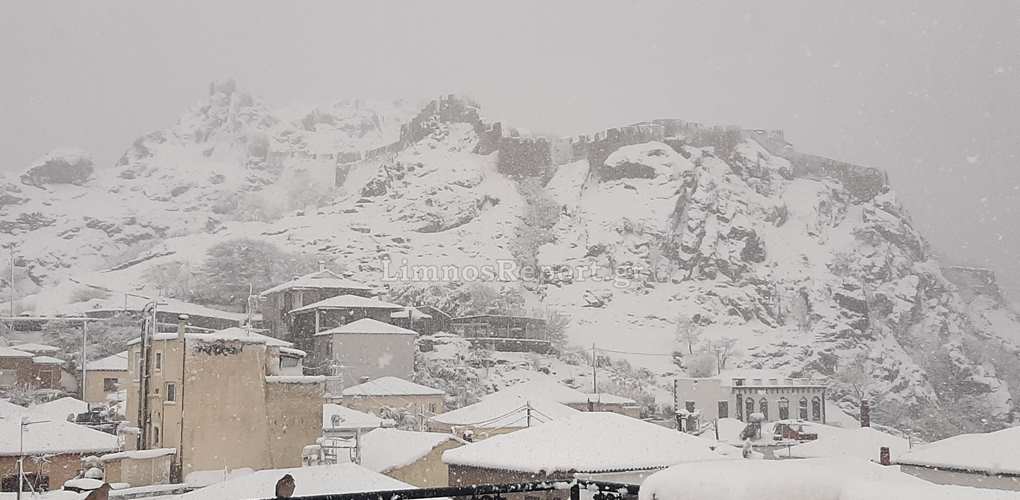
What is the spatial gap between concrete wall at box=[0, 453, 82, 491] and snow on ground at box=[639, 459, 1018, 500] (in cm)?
2015

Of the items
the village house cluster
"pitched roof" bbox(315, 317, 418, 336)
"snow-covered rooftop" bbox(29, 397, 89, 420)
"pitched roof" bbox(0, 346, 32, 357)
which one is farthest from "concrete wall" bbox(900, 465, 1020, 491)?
"pitched roof" bbox(0, 346, 32, 357)

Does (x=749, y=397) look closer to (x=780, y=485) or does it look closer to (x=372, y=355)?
(x=372, y=355)

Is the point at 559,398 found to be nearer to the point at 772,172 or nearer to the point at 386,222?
the point at 386,222

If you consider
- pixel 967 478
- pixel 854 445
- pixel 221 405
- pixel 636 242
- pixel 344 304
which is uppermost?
pixel 636 242

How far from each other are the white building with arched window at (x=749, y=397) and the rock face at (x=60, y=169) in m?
79.2

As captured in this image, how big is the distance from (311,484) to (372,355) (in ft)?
114

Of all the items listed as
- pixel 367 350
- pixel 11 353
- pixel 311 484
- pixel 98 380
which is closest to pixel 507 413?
pixel 311 484

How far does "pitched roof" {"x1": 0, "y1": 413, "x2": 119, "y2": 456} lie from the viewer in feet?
63.9

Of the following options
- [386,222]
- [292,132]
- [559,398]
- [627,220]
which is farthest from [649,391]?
[292,132]

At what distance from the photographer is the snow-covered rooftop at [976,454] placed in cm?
1145

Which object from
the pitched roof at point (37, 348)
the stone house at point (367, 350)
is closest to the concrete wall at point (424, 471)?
the stone house at point (367, 350)

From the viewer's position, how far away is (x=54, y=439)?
2030 cm

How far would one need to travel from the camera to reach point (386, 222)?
9212 cm

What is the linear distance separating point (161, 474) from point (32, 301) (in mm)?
58956
